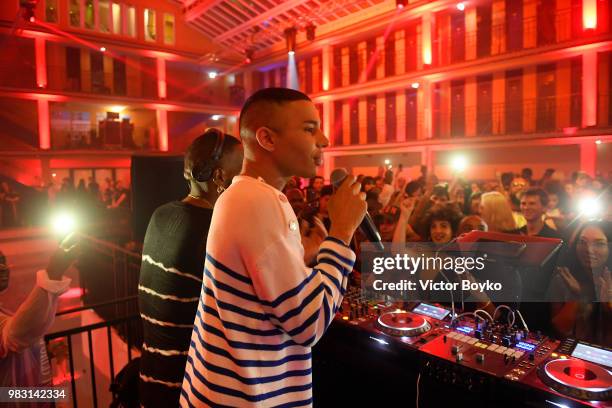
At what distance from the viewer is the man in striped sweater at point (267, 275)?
1.04 m

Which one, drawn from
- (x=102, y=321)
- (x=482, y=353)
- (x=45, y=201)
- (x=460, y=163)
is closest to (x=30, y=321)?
(x=482, y=353)

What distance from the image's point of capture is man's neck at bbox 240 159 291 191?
1.20m

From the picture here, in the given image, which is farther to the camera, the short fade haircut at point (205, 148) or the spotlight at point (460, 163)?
the spotlight at point (460, 163)

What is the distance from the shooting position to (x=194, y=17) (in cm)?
1891

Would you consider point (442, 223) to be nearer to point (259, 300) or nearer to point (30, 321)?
point (259, 300)

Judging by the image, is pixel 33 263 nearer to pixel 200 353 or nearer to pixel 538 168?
pixel 200 353

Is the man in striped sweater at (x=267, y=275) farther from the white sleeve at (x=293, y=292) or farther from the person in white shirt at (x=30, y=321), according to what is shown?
the person in white shirt at (x=30, y=321)

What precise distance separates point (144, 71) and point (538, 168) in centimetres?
1673

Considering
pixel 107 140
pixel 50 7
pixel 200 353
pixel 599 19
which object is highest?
pixel 50 7

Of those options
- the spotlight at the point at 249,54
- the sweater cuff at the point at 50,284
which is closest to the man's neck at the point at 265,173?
the sweater cuff at the point at 50,284

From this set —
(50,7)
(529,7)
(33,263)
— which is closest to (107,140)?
(50,7)

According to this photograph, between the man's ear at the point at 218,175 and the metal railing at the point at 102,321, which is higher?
the man's ear at the point at 218,175

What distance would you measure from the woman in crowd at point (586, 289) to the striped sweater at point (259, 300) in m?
1.76

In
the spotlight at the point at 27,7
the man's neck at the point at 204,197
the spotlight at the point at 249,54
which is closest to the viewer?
the man's neck at the point at 204,197
